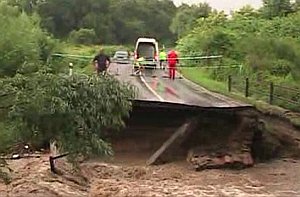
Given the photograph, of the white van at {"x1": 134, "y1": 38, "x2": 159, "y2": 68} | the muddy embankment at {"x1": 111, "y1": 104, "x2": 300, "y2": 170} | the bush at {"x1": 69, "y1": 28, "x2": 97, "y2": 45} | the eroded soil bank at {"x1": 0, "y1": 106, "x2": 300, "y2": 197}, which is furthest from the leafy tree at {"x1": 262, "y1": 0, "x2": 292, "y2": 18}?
the bush at {"x1": 69, "y1": 28, "x2": 97, "y2": 45}

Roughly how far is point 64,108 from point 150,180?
989cm

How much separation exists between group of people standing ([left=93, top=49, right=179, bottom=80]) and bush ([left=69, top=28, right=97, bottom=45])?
57.0 metres

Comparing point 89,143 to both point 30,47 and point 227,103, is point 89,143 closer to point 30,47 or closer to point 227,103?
point 227,103

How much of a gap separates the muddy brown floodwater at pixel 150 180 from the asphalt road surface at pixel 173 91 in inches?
95.5

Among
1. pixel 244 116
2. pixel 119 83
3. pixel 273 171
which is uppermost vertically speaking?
pixel 119 83

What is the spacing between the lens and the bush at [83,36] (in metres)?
96.7

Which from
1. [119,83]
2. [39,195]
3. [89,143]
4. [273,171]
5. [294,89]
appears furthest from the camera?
[294,89]

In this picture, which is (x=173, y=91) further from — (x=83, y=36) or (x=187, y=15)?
(x=83, y=36)

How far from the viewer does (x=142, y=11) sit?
407 ft

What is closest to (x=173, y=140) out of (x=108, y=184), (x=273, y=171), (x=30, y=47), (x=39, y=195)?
(x=273, y=171)

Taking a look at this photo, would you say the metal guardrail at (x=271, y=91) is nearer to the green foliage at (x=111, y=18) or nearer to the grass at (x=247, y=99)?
the grass at (x=247, y=99)

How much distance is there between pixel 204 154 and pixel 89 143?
40.6 feet

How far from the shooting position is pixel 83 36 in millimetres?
97438

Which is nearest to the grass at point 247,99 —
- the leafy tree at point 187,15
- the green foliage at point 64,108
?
the green foliage at point 64,108
